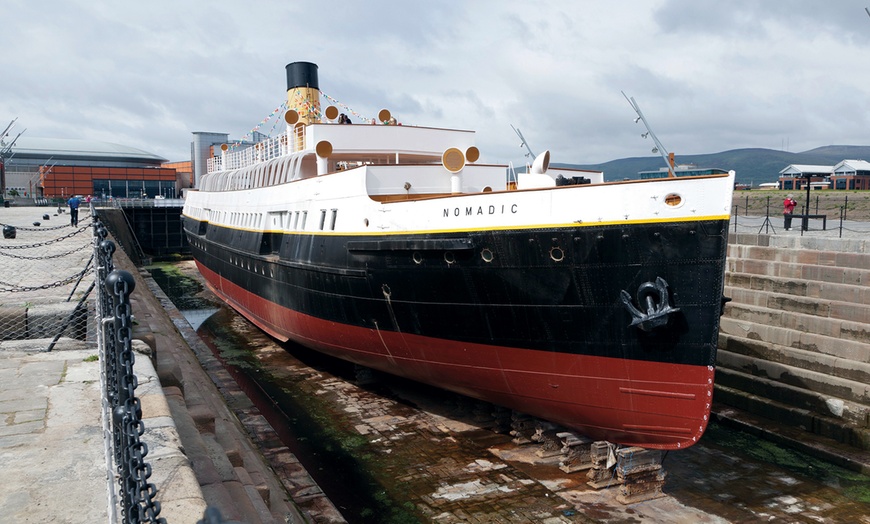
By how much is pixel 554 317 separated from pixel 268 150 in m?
14.4

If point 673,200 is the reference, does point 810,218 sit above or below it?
below

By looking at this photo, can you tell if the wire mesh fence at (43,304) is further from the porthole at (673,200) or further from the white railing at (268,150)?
the porthole at (673,200)

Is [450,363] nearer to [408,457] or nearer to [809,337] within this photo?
[408,457]

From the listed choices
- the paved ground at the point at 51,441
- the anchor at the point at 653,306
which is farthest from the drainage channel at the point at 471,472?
the paved ground at the point at 51,441

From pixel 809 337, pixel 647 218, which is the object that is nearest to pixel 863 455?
pixel 809 337

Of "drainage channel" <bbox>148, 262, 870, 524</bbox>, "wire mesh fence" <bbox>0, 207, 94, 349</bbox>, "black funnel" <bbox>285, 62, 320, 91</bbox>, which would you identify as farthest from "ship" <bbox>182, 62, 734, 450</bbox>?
"black funnel" <bbox>285, 62, 320, 91</bbox>

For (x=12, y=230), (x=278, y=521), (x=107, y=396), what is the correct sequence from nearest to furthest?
(x=107, y=396), (x=278, y=521), (x=12, y=230)

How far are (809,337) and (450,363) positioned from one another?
838 cm

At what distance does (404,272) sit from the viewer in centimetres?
1122

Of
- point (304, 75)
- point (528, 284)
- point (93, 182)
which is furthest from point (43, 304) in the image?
point (93, 182)

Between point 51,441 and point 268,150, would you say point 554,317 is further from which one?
point 268,150

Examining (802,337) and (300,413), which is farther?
(802,337)

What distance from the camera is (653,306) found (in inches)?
343

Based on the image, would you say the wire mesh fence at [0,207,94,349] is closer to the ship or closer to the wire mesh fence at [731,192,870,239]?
the ship
